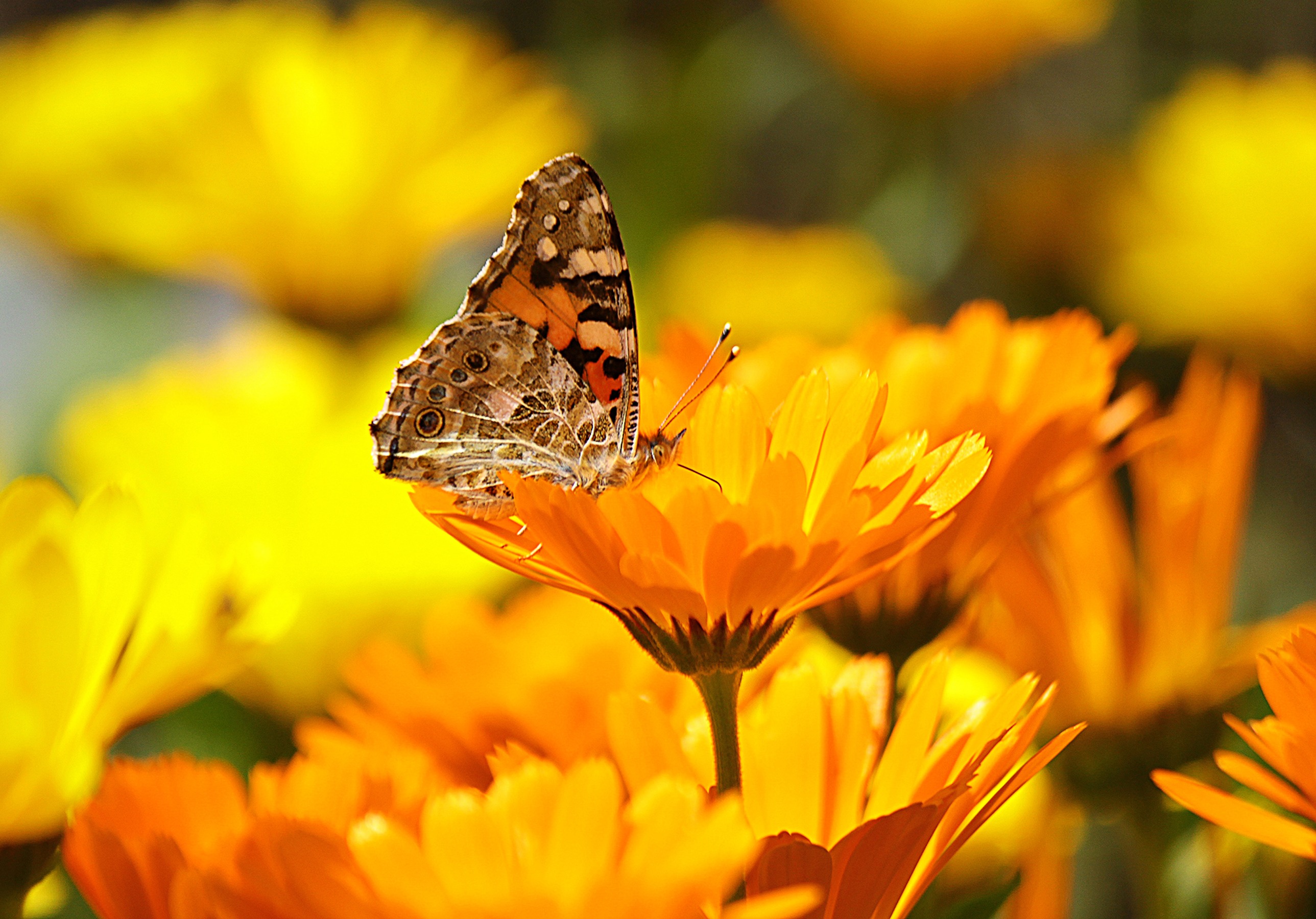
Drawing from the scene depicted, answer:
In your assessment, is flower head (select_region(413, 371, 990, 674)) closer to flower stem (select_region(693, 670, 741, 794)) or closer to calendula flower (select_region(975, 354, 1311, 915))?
flower stem (select_region(693, 670, 741, 794))

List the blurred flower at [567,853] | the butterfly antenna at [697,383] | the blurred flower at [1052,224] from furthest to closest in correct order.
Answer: the blurred flower at [1052,224] → the butterfly antenna at [697,383] → the blurred flower at [567,853]

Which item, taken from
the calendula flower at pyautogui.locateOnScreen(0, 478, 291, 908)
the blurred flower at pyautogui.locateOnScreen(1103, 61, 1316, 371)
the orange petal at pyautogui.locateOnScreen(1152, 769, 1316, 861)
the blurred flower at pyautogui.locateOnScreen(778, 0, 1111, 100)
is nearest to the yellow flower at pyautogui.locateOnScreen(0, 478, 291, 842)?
the calendula flower at pyautogui.locateOnScreen(0, 478, 291, 908)

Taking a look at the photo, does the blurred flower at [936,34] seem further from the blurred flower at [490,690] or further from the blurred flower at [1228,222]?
the blurred flower at [490,690]

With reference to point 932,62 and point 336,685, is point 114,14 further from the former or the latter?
point 336,685

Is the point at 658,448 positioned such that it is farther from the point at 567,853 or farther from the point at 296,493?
the point at 296,493

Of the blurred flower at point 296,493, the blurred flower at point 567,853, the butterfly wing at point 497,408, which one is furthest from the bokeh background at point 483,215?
the blurred flower at point 567,853

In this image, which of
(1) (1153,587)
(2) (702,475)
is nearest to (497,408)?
(2) (702,475)
